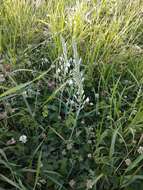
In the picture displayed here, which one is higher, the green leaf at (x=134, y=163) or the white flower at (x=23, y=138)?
the white flower at (x=23, y=138)

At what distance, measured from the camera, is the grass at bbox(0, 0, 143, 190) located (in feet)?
4.52

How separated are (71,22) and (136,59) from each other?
41cm

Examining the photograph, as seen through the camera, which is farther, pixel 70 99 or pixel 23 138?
pixel 70 99

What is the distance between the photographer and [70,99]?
5.33 ft

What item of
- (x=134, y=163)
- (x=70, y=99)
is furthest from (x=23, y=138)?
(x=134, y=163)

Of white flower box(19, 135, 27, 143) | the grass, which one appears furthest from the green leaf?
white flower box(19, 135, 27, 143)

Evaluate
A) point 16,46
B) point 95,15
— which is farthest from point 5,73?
point 95,15

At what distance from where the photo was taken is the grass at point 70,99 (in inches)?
54.2

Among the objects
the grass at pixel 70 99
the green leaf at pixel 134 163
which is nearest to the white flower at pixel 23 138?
the grass at pixel 70 99

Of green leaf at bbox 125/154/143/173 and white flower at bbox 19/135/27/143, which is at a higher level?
white flower at bbox 19/135/27/143

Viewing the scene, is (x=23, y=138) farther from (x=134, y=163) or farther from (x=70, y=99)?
(x=134, y=163)

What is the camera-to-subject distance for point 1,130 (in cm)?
145

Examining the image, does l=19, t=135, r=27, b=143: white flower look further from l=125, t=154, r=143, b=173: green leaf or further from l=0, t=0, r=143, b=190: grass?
l=125, t=154, r=143, b=173: green leaf

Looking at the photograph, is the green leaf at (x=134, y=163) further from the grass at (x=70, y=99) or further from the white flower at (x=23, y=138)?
the white flower at (x=23, y=138)
